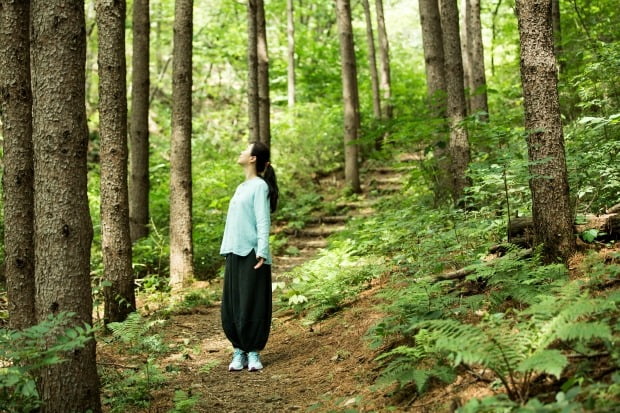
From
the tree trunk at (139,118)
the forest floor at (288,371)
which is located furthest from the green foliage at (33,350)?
the tree trunk at (139,118)

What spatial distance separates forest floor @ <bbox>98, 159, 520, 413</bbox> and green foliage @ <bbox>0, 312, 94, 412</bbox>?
2.92 ft

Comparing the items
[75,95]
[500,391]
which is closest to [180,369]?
[75,95]

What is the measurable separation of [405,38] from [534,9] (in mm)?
31304

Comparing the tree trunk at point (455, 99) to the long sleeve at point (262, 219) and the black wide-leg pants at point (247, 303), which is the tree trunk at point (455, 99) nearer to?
the long sleeve at point (262, 219)

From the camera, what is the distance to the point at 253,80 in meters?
13.8

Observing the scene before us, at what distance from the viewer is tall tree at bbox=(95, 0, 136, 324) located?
7.42 meters

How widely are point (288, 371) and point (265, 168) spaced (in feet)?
6.88

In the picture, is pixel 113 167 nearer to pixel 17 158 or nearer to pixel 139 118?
pixel 17 158

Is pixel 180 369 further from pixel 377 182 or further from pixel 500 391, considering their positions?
pixel 377 182

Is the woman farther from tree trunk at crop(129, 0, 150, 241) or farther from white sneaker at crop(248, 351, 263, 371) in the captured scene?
tree trunk at crop(129, 0, 150, 241)

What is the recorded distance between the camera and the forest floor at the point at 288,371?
4.11 meters

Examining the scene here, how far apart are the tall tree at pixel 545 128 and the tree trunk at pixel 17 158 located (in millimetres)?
4494

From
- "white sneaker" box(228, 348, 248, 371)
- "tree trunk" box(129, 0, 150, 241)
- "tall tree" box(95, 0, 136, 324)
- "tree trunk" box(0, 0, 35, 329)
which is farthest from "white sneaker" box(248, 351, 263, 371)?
"tree trunk" box(129, 0, 150, 241)

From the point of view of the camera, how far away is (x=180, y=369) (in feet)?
19.6
